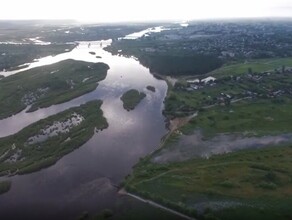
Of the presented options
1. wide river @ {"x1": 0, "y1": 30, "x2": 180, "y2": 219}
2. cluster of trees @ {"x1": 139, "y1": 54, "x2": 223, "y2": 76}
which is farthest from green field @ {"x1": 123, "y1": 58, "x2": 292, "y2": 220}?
cluster of trees @ {"x1": 139, "y1": 54, "x2": 223, "y2": 76}

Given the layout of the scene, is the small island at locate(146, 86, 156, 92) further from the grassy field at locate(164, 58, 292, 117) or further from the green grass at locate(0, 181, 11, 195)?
the green grass at locate(0, 181, 11, 195)

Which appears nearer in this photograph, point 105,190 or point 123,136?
point 105,190

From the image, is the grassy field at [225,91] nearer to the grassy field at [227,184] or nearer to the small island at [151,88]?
the small island at [151,88]

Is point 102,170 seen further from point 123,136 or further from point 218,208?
point 218,208

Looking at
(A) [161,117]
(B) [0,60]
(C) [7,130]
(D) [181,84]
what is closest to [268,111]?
(A) [161,117]

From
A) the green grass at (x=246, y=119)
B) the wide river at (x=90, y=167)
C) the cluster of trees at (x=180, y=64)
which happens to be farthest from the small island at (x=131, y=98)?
the cluster of trees at (x=180, y=64)
